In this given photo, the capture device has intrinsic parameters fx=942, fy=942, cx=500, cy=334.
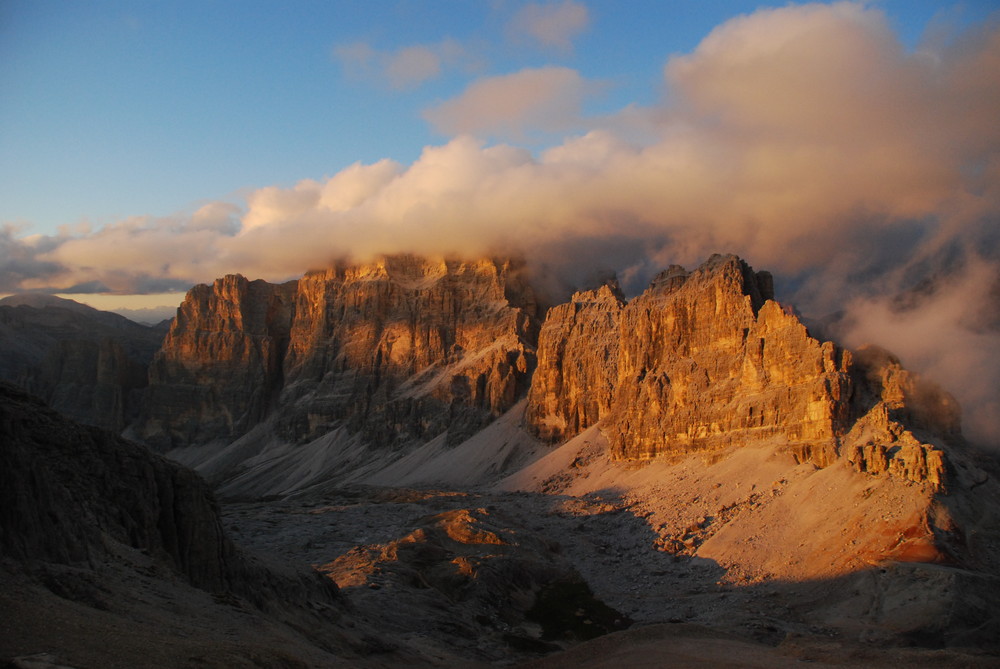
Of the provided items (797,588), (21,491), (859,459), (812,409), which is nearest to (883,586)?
(797,588)

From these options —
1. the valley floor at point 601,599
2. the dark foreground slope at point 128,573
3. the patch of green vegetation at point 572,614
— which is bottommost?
the patch of green vegetation at point 572,614

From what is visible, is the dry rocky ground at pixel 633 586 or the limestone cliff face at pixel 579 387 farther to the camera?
the limestone cliff face at pixel 579 387

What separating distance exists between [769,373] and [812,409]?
51.4ft

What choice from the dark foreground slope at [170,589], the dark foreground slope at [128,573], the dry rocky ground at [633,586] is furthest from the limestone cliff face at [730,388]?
the dark foreground slope at [128,573]

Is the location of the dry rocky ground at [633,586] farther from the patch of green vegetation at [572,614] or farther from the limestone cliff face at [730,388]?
the limestone cliff face at [730,388]

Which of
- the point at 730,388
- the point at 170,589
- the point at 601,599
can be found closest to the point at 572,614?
the point at 601,599

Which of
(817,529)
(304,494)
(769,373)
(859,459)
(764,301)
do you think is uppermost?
(764,301)

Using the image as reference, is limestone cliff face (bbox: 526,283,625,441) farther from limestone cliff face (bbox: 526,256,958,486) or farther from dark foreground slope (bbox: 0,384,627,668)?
dark foreground slope (bbox: 0,384,627,668)

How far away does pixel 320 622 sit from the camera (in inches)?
2020

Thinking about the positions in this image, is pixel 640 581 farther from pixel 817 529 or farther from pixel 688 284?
pixel 688 284

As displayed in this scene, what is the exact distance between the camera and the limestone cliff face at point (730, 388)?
350 ft

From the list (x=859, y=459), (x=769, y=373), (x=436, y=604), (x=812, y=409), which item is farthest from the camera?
(x=769, y=373)

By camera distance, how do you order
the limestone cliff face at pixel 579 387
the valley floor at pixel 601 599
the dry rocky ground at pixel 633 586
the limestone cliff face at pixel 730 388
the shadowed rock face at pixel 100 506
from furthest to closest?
1. the limestone cliff face at pixel 579 387
2. the limestone cliff face at pixel 730 388
3. the dry rocky ground at pixel 633 586
4. the valley floor at pixel 601 599
5. the shadowed rock face at pixel 100 506

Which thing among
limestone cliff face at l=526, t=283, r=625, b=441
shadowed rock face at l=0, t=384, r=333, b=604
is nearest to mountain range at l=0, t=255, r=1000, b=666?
shadowed rock face at l=0, t=384, r=333, b=604
